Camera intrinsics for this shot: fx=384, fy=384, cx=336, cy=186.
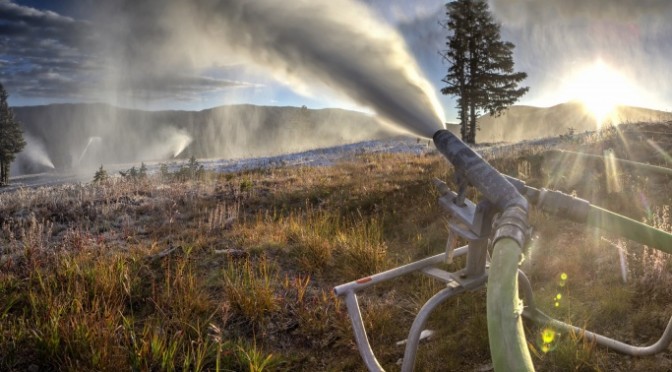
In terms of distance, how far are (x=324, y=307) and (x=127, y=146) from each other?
579ft

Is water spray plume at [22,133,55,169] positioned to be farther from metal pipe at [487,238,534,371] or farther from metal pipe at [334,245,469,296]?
metal pipe at [487,238,534,371]

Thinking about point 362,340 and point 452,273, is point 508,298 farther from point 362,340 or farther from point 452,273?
point 362,340

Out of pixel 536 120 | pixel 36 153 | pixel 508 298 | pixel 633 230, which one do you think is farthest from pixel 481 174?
pixel 36 153

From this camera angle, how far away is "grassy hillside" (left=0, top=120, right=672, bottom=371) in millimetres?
3732

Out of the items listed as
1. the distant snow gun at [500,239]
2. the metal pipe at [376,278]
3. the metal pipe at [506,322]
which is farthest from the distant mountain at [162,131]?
the metal pipe at [506,322]

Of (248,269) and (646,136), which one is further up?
(646,136)

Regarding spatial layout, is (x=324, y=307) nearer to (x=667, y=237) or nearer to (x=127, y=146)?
(x=667, y=237)

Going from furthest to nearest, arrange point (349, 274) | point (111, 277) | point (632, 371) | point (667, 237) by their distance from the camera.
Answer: point (349, 274), point (111, 277), point (632, 371), point (667, 237)

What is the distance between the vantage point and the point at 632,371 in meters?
3.16

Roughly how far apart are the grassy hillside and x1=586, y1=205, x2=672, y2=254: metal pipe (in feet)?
7.29

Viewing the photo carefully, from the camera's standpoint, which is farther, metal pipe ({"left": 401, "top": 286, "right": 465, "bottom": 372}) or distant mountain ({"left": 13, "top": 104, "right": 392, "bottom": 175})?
distant mountain ({"left": 13, "top": 104, "right": 392, "bottom": 175})

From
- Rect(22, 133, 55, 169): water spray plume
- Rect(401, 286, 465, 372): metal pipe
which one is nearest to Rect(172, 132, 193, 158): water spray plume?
Rect(22, 133, 55, 169): water spray plume

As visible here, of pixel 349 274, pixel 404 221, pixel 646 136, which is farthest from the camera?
pixel 646 136

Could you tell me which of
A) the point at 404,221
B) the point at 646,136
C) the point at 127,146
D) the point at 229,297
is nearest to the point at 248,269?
the point at 229,297
